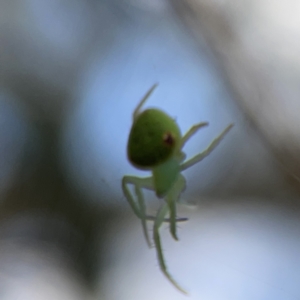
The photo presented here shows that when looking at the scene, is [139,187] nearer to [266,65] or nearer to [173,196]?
[173,196]

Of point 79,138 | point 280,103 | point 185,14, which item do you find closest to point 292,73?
point 280,103

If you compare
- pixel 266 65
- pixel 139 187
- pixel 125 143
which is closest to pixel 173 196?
pixel 139 187

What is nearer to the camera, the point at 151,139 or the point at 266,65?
the point at 151,139

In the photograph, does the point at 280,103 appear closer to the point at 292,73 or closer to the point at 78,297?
the point at 292,73

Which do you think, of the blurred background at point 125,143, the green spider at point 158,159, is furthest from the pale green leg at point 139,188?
the blurred background at point 125,143

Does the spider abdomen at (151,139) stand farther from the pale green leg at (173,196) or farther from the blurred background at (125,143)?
the blurred background at (125,143)

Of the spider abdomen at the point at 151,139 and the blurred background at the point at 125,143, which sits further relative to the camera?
the blurred background at the point at 125,143
